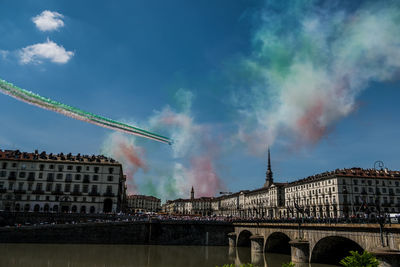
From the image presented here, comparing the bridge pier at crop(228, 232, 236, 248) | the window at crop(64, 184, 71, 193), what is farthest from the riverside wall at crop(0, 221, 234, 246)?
the window at crop(64, 184, 71, 193)

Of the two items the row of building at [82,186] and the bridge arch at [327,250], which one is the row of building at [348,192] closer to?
the row of building at [82,186]

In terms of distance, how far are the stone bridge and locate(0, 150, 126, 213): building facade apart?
38.3 meters

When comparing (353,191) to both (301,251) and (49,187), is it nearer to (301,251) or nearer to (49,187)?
(301,251)

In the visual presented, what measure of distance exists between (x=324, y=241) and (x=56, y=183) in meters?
65.7

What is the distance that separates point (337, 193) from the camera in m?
93.2

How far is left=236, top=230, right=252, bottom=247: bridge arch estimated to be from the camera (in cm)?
6395

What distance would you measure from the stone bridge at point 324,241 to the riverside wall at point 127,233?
12.1 metres

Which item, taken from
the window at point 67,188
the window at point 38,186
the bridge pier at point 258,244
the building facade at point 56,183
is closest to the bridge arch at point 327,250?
the bridge pier at point 258,244

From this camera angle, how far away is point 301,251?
37.6 metres

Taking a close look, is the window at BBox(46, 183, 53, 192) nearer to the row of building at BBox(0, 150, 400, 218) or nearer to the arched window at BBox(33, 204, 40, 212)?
the row of building at BBox(0, 150, 400, 218)

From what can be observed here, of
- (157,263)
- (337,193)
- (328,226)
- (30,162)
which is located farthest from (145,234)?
(337,193)

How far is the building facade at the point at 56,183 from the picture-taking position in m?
77.2

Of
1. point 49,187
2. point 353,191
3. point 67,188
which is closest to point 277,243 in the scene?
point 353,191

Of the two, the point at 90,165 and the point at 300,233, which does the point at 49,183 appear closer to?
the point at 90,165
